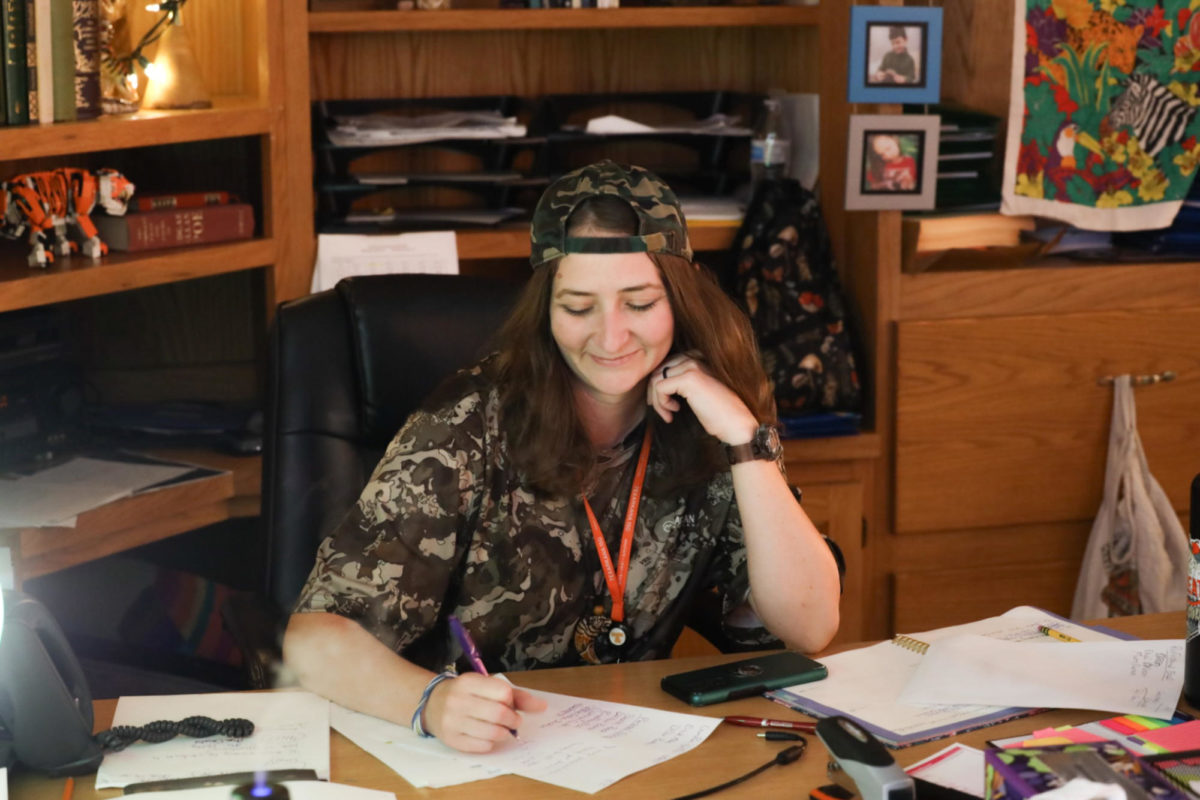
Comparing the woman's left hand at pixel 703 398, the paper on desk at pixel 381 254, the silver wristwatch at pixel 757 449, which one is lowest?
the silver wristwatch at pixel 757 449

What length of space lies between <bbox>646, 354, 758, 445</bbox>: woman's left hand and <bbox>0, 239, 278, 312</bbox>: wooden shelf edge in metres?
0.93

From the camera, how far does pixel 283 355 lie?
72.7 inches

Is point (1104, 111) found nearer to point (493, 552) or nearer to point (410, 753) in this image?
point (493, 552)

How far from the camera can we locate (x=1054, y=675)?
1456mm

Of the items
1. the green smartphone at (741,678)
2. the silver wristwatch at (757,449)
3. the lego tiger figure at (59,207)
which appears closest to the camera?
the green smartphone at (741,678)

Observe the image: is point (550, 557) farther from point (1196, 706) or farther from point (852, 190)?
point (852, 190)

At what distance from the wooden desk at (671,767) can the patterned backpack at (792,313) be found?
1193mm

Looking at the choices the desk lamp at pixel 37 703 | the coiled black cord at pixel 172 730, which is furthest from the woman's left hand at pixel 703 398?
the desk lamp at pixel 37 703

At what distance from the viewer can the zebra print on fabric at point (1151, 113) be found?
2656mm

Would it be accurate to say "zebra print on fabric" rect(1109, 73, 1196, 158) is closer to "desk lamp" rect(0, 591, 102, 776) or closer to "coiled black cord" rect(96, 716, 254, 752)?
"coiled black cord" rect(96, 716, 254, 752)

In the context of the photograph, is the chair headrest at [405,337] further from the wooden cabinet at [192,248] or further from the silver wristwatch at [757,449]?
the wooden cabinet at [192,248]

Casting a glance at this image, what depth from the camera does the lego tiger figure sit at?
85.8 inches

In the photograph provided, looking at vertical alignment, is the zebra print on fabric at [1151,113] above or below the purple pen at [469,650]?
above

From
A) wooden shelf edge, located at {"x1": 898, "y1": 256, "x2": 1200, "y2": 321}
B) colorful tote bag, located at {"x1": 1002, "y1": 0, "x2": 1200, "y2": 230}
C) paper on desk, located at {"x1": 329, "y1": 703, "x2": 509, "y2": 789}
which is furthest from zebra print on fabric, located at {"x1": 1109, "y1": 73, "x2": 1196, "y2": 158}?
paper on desk, located at {"x1": 329, "y1": 703, "x2": 509, "y2": 789}
